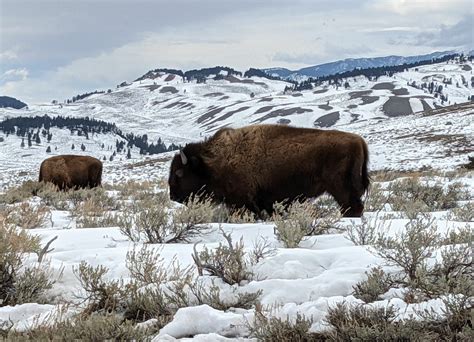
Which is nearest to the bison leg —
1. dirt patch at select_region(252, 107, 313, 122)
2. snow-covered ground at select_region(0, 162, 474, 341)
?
snow-covered ground at select_region(0, 162, 474, 341)

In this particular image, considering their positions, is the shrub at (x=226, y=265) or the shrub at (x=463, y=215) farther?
the shrub at (x=463, y=215)

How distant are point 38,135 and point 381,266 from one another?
17378cm

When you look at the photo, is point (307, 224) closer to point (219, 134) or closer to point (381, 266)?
point (381, 266)

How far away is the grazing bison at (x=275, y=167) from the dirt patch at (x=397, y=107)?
135724 millimetres

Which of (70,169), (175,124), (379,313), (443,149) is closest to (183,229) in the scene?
(379,313)

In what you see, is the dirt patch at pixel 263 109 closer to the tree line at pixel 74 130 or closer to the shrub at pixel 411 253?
the tree line at pixel 74 130

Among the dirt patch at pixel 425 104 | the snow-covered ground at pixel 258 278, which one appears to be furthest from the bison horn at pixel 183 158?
the dirt patch at pixel 425 104

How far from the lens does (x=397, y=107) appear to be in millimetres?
144625

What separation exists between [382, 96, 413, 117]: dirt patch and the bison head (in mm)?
135607

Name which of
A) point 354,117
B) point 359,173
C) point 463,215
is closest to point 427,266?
point 463,215

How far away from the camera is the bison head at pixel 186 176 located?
8.38m

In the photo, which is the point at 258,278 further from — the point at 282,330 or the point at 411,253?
the point at 411,253

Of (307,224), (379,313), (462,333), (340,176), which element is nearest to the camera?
(462,333)

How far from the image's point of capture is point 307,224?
17.3 feet
